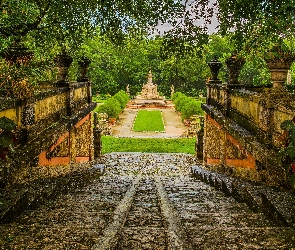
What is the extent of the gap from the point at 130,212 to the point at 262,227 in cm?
209

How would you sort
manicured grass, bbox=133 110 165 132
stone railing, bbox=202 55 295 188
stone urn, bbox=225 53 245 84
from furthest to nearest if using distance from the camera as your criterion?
manicured grass, bbox=133 110 165 132, stone urn, bbox=225 53 245 84, stone railing, bbox=202 55 295 188

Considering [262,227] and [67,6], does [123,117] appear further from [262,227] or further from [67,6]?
[262,227]

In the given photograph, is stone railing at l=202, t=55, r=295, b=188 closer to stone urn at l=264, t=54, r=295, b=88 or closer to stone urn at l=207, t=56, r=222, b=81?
stone urn at l=264, t=54, r=295, b=88

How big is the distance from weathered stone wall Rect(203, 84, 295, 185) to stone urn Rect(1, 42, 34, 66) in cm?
518

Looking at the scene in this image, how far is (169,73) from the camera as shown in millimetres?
60188

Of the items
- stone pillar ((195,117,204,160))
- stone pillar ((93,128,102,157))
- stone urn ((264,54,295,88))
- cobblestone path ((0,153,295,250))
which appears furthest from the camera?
stone pillar ((93,128,102,157))

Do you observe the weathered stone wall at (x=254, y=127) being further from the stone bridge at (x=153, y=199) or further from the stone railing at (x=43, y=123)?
the stone railing at (x=43, y=123)

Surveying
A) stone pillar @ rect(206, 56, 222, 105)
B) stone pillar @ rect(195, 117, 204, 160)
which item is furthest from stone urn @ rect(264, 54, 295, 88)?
stone pillar @ rect(195, 117, 204, 160)

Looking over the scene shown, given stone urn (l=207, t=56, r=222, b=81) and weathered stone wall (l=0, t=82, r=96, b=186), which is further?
stone urn (l=207, t=56, r=222, b=81)

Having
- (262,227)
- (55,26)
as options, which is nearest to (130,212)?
(262,227)

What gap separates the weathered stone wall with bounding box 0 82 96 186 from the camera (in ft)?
23.5

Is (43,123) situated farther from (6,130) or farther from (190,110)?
(190,110)

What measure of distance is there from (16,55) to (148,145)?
14236 millimetres

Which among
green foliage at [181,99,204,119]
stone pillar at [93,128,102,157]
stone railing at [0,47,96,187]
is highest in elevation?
stone railing at [0,47,96,187]
